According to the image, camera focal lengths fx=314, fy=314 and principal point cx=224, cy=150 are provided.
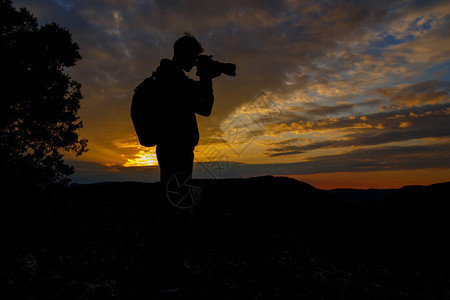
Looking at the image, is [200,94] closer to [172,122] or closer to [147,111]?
[172,122]

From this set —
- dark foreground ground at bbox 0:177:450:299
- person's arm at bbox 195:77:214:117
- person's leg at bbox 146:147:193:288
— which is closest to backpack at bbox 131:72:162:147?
person's leg at bbox 146:147:193:288

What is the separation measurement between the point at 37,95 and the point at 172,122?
15412 millimetres

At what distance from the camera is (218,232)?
9406 millimetres

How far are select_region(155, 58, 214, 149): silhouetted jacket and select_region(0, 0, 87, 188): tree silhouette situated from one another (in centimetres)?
1266

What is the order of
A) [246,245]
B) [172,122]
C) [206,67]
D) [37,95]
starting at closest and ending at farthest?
[206,67] < [172,122] < [246,245] < [37,95]

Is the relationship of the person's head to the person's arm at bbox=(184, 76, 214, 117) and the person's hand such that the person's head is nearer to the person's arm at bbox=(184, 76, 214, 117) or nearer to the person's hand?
the person's hand

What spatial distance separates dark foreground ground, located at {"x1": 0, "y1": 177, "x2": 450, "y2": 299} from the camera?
557 cm

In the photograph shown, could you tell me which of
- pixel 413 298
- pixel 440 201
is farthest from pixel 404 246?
pixel 413 298

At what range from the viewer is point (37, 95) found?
55.0ft

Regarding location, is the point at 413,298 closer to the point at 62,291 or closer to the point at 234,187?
the point at 62,291

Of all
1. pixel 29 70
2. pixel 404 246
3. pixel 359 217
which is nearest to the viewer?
pixel 404 246

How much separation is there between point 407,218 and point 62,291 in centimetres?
1182

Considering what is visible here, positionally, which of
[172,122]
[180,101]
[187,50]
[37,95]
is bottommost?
[172,122]

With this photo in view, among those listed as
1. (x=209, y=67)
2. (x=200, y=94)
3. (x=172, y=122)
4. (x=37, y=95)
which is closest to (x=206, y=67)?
(x=209, y=67)
